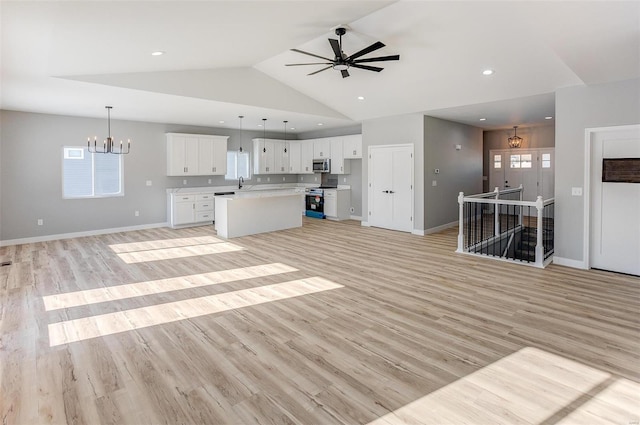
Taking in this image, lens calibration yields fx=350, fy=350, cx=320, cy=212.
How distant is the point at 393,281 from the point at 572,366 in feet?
7.41

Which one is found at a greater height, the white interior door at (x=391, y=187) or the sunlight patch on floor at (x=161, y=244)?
the white interior door at (x=391, y=187)

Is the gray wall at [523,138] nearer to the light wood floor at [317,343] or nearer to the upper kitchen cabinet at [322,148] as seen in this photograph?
the upper kitchen cabinet at [322,148]

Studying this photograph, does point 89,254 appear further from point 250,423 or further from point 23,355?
point 250,423

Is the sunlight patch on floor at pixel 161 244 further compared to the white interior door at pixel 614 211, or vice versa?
the sunlight patch on floor at pixel 161 244

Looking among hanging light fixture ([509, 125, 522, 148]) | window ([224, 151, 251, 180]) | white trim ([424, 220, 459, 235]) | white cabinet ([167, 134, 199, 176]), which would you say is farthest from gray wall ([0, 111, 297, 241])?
hanging light fixture ([509, 125, 522, 148])

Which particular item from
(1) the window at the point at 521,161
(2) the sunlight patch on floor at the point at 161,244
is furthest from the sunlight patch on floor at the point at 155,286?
(1) the window at the point at 521,161

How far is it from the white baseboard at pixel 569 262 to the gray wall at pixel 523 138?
4.76 m

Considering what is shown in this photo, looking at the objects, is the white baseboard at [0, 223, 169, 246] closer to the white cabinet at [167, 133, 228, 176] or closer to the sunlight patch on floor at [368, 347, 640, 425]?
the white cabinet at [167, 133, 228, 176]

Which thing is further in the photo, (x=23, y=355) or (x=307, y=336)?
(x=307, y=336)

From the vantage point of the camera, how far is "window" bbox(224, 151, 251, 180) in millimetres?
10891

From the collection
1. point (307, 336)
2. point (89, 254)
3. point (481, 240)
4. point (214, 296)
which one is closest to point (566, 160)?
point (481, 240)

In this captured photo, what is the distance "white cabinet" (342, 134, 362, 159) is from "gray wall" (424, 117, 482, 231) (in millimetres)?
2258

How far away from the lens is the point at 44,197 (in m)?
7.44

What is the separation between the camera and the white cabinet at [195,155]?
29.8 feet
